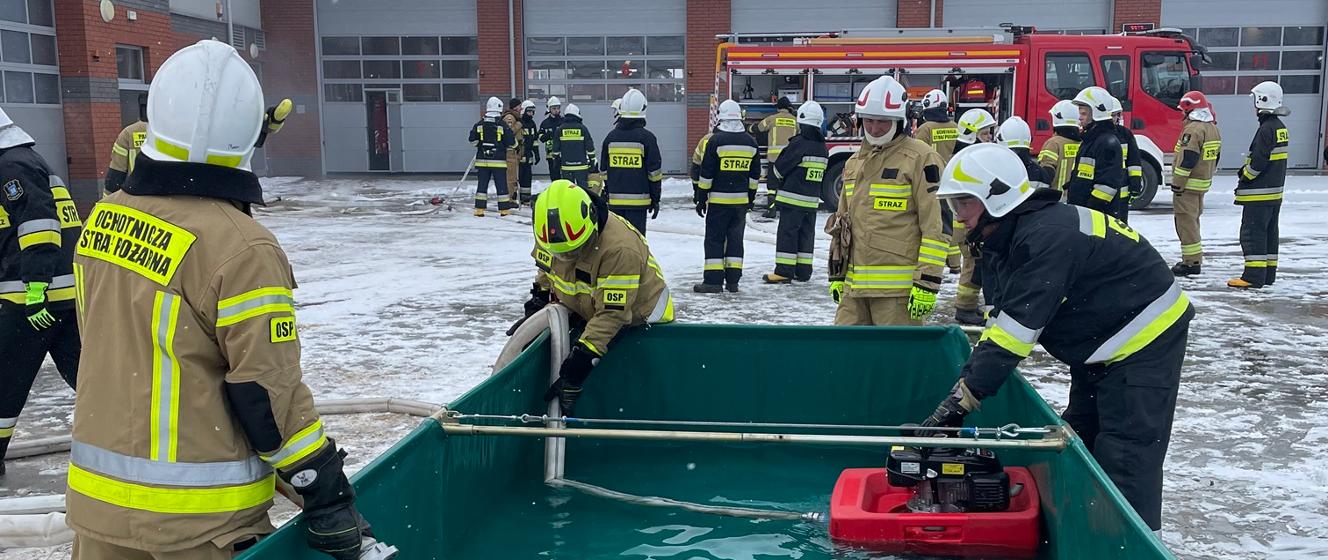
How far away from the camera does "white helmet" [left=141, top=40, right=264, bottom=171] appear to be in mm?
2221

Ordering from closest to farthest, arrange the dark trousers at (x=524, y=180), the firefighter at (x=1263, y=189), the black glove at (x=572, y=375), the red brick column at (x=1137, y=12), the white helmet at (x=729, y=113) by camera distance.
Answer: the black glove at (x=572, y=375), the firefighter at (x=1263, y=189), the white helmet at (x=729, y=113), the dark trousers at (x=524, y=180), the red brick column at (x=1137, y=12)

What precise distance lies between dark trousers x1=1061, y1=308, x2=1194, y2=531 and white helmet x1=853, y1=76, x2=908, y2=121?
2.34 metres

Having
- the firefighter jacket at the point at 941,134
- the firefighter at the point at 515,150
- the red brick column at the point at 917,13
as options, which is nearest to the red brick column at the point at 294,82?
the firefighter at the point at 515,150

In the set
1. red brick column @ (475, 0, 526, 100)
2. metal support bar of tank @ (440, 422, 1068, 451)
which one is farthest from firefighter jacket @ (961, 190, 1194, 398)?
red brick column @ (475, 0, 526, 100)

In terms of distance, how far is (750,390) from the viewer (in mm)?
5145

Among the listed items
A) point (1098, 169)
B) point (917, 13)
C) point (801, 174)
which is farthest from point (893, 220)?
point (917, 13)

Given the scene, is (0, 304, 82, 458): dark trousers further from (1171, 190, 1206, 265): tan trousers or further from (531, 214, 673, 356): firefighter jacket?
(1171, 190, 1206, 265): tan trousers

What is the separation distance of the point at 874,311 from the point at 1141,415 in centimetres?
236

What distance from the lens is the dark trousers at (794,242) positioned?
9.80 metres

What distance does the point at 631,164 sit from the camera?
10.0 m

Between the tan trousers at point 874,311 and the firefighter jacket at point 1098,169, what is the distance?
11.2 ft

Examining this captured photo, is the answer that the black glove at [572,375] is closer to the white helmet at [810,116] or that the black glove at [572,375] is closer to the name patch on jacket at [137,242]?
the name patch on jacket at [137,242]

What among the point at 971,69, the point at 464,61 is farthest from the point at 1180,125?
the point at 464,61

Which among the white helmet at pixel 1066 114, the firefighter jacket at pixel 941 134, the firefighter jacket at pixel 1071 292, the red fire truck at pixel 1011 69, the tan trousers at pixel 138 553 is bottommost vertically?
the tan trousers at pixel 138 553
